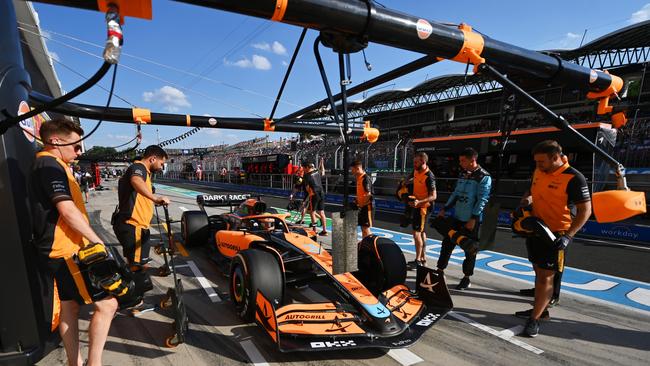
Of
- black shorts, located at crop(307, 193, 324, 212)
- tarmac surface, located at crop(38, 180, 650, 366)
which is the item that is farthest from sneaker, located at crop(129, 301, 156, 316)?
black shorts, located at crop(307, 193, 324, 212)

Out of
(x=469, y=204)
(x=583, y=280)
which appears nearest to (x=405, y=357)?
(x=469, y=204)

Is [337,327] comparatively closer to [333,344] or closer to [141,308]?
[333,344]

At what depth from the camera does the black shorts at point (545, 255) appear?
9.07ft

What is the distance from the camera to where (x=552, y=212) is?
2955 mm

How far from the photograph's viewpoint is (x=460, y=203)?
3.99 meters

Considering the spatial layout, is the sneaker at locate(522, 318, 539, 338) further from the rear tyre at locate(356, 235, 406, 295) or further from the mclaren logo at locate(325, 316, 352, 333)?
the mclaren logo at locate(325, 316, 352, 333)

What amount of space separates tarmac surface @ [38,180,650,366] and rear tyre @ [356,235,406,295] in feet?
1.96

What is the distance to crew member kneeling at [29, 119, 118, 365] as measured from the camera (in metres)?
1.90

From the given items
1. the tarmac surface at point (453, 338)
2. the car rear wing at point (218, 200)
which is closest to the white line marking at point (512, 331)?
the tarmac surface at point (453, 338)

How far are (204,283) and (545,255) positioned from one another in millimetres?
3746

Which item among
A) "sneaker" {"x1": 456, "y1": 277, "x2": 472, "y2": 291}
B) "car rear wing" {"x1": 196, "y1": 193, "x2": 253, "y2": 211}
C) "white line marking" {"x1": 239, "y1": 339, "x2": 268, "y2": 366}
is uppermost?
"car rear wing" {"x1": 196, "y1": 193, "x2": 253, "y2": 211}

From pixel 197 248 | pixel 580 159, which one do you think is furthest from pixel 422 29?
pixel 580 159

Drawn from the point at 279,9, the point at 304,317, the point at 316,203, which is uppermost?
the point at 279,9

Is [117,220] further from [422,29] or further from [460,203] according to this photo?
[460,203]
